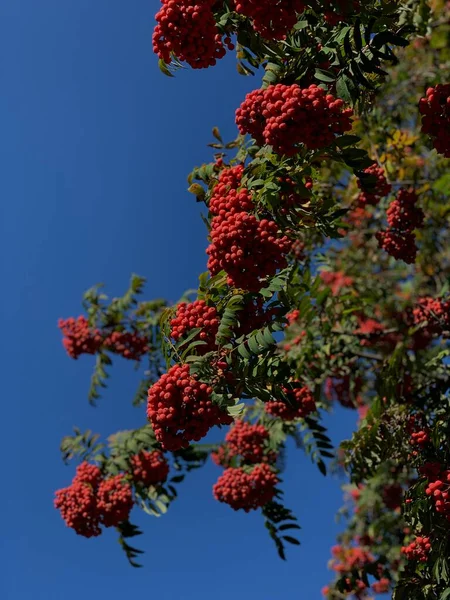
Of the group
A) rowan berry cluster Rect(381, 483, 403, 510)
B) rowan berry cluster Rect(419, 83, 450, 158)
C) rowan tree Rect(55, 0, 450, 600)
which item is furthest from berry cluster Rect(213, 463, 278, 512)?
rowan berry cluster Rect(419, 83, 450, 158)

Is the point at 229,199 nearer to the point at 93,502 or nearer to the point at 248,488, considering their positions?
the point at 248,488

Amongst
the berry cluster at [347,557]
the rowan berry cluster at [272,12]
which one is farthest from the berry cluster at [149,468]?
the berry cluster at [347,557]

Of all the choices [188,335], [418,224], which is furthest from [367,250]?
[188,335]

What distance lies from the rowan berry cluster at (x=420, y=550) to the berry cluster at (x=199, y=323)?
6.14ft

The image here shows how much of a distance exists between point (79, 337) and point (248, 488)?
3479mm

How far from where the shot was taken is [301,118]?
275 cm

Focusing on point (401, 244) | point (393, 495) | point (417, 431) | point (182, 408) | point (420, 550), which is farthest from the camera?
point (393, 495)

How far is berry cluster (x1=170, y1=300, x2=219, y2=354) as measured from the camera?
3109 millimetres

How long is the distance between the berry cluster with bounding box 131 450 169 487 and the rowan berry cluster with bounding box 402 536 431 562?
2922 millimetres

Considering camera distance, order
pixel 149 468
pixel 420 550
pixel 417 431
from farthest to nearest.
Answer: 1. pixel 149 468
2. pixel 417 431
3. pixel 420 550

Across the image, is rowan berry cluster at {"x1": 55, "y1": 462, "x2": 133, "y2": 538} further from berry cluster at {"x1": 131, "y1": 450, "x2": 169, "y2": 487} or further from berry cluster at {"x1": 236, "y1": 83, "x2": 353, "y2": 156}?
berry cluster at {"x1": 236, "y1": 83, "x2": 353, "y2": 156}

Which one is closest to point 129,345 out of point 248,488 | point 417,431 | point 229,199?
point 248,488

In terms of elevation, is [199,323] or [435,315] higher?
[435,315]

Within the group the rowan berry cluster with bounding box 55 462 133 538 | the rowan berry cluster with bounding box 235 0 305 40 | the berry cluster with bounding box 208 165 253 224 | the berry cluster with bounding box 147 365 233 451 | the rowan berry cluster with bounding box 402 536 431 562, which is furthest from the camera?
the rowan berry cluster with bounding box 55 462 133 538
